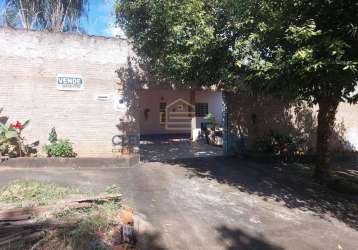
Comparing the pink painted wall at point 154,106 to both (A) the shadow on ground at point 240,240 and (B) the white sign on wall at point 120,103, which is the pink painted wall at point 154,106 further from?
(A) the shadow on ground at point 240,240

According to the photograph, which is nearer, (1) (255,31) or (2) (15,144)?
(1) (255,31)

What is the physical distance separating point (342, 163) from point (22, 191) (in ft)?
35.2

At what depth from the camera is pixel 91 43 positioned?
37.9 ft

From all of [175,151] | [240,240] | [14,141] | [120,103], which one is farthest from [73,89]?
[240,240]

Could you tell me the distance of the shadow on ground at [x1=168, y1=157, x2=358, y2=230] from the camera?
7.99 meters

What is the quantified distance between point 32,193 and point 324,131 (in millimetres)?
7131

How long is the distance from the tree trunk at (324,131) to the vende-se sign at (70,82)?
271 inches

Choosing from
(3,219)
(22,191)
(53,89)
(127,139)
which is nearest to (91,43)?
(53,89)

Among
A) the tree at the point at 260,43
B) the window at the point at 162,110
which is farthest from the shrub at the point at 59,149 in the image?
the window at the point at 162,110

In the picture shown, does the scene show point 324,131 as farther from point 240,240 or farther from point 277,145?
point 240,240

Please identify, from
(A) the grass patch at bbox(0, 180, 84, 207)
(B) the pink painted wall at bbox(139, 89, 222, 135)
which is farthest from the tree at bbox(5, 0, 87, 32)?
(A) the grass patch at bbox(0, 180, 84, 207)

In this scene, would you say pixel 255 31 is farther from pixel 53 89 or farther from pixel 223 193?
pixel 53 89

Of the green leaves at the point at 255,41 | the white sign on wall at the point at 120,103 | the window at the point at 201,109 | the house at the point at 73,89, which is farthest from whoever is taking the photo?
the window at the point at 201,109

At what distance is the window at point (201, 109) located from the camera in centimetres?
2027
